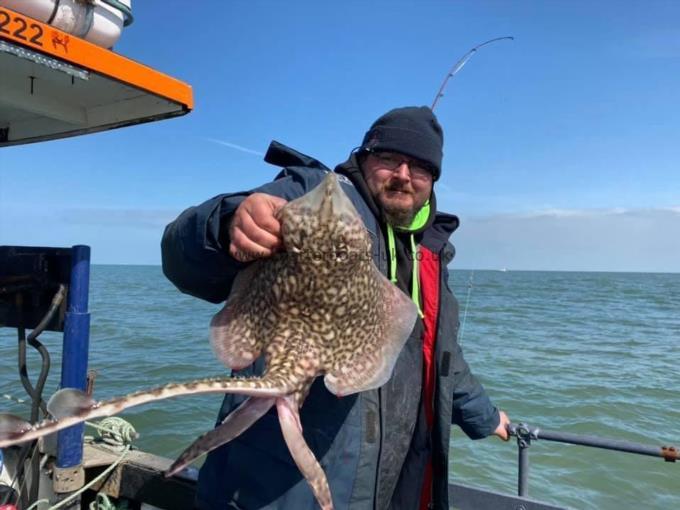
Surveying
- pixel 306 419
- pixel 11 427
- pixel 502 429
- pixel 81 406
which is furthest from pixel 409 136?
pixel 502 429

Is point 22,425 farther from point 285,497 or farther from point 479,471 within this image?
point 479,471

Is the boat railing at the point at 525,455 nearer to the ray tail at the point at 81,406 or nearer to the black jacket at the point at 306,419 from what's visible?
the black jacket at the point at 306,419

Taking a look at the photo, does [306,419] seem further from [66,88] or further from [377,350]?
[66,88]

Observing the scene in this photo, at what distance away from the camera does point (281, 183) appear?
242 centimetres

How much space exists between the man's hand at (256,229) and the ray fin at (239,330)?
124mm

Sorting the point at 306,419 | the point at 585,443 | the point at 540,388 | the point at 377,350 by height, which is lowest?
the point at 540,388

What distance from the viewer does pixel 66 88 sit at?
342 cm

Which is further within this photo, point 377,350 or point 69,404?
point 377,350

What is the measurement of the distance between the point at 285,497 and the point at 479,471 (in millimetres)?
8107

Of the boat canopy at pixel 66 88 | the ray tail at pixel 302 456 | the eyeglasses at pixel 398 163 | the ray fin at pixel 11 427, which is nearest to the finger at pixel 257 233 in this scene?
the ray tail at pixel 302 456

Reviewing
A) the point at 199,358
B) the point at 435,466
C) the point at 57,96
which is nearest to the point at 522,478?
the point at 435,466

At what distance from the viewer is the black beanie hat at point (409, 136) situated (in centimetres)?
278

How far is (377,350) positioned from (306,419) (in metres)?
0.48

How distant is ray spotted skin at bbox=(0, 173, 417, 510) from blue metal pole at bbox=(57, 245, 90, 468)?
1.88 m
